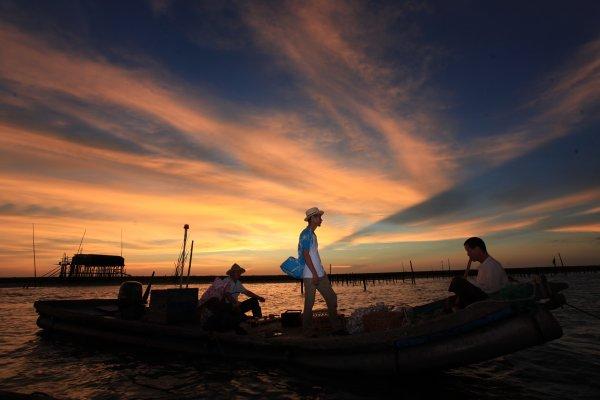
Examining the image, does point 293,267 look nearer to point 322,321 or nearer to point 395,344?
point 322,321

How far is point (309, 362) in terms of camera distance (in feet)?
24.3

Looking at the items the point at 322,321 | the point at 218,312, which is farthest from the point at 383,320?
the point at 218,312

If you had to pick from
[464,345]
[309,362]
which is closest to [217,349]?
[309,362]

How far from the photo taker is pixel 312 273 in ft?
24.6

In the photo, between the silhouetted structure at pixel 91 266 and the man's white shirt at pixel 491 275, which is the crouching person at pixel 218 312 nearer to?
the man's white shirt at pixel 491 275

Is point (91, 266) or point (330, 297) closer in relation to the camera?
point (330, 297)

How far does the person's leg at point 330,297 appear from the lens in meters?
7.68

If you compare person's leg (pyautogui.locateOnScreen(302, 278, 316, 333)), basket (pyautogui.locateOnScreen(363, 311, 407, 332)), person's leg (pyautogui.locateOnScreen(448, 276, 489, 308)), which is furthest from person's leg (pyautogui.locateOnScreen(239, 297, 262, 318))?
person's leg (pyautogui.locateOnScreen(448, 276, 489, 308))

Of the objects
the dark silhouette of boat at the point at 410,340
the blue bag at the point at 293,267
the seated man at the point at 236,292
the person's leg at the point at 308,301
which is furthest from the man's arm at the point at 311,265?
the seated man at the point at 236,292

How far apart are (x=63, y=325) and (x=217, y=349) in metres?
8.73

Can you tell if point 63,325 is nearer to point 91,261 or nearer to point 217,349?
point 217,349

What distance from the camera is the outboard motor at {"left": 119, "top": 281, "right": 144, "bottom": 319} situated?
1159 centimetres

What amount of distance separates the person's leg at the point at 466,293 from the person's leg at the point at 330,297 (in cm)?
255

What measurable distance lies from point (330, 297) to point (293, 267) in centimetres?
107
